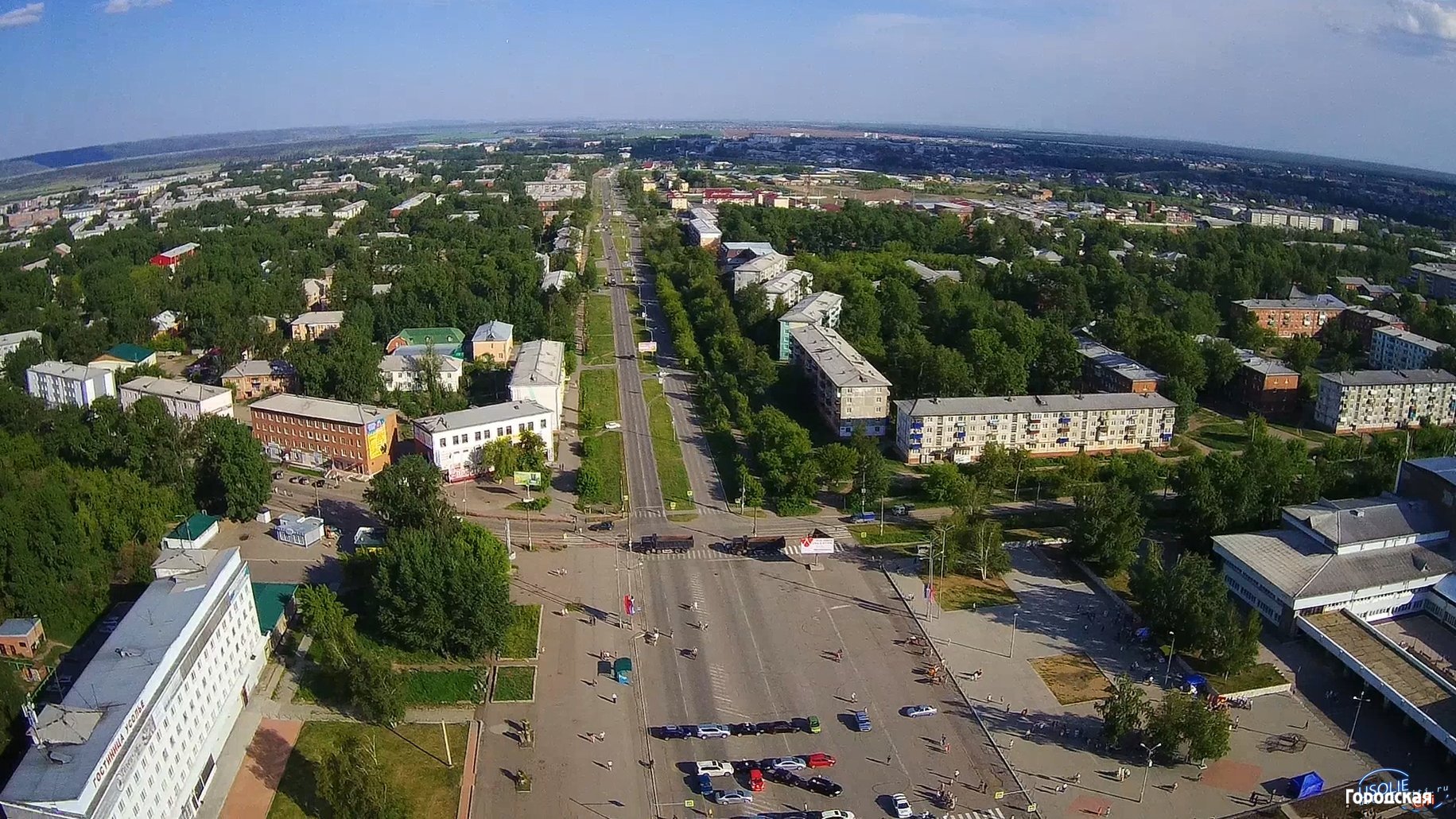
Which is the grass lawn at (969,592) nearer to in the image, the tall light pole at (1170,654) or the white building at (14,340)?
the tall light pole at (1170,654)

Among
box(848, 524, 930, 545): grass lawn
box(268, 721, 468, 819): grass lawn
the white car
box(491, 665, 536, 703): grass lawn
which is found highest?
box(848, 524, 930, 545): grass lawn

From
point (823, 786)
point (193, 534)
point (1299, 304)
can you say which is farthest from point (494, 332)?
point (1299, 304)

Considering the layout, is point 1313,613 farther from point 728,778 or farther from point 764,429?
point 764,429

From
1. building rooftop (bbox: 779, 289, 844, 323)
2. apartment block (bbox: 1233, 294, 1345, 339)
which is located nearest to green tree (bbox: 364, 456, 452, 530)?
building rooftop (bbox: 779, 289, 844, 323)

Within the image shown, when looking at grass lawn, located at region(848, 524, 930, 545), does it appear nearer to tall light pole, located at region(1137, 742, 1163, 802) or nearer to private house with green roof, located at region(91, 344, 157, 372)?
tall light pole, located at region(1137, 742, 1163, 802)

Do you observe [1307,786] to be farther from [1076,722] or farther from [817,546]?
[817,546]

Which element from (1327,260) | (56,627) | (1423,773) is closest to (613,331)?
(56,627)
